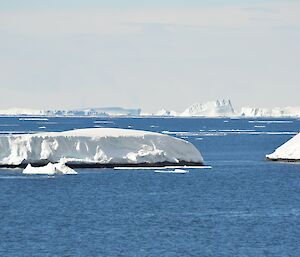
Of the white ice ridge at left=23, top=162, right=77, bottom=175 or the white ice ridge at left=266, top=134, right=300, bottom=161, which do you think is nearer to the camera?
the white ice ridge at left=23, top=162, right=77, bottom=175

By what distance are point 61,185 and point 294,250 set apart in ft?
96.6

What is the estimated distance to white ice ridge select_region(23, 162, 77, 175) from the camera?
78188mm

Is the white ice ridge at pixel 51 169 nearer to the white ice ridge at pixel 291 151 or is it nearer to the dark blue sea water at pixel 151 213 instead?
the dark blue sea water at pixel 151 213

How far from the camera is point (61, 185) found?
7100 centimetres

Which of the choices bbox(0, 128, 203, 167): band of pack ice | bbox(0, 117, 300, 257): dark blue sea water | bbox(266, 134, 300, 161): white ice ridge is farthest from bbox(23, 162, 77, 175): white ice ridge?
bbox(266, 134, 300, 161): white ice ridge

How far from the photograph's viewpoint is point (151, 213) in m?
56.1

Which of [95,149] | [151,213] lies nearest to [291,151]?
[95,149]

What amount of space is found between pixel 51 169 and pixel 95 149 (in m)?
5.48

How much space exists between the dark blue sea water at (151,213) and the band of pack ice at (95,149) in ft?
5.82

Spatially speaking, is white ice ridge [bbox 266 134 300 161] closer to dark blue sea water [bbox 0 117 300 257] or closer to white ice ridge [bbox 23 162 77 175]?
dark blue sea water [bbox 0 117 300 257]

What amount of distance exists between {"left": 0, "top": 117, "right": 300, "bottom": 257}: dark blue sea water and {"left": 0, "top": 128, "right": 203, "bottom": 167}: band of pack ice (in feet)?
5.82

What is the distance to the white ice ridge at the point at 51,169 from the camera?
257ft

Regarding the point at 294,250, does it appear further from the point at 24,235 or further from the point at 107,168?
the point at 107,168

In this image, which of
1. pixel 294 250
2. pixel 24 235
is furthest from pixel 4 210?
pixel 294 250
